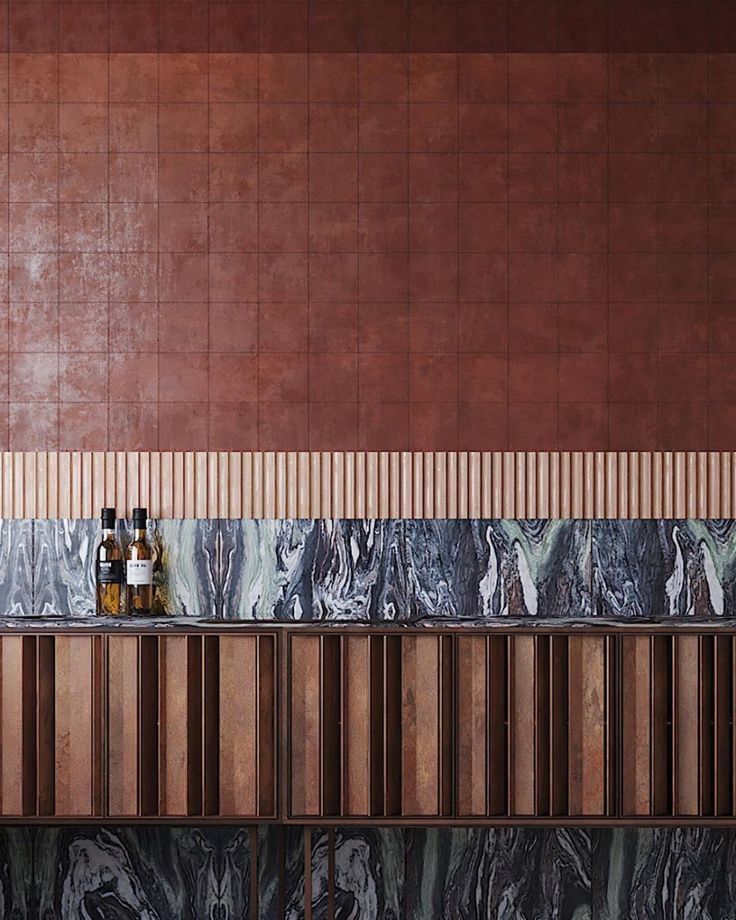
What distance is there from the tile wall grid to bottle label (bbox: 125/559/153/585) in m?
0.34

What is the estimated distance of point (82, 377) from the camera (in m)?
2.79

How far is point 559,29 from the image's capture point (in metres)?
2.81

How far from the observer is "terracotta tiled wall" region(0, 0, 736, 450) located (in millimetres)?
2789

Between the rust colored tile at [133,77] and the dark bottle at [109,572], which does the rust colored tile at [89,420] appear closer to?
Answer: the dark bottle at [109,572]

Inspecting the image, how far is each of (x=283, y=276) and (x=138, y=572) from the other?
918 mm

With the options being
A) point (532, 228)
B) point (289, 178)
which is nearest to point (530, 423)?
point (532, 228)

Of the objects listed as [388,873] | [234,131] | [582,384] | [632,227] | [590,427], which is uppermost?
[234,131]

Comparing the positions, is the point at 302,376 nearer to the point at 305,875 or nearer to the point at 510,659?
the point at 510,659

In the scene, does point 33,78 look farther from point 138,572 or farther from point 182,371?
point 138,572

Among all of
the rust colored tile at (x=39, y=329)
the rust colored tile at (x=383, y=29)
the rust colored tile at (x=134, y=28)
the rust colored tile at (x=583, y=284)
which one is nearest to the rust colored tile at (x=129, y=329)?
the rust colored tile at (x=39, y=329)

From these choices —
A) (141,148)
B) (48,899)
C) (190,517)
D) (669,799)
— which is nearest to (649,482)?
(669,799)

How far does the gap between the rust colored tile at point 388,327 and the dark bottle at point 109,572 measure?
87cm

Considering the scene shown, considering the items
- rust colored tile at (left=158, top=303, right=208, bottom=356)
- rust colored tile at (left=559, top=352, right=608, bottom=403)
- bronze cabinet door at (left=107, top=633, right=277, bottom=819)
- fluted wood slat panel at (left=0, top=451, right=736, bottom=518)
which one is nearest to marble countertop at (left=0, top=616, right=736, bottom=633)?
bronze cabinet door at (left=107, top=633, right=277, bottom=819)

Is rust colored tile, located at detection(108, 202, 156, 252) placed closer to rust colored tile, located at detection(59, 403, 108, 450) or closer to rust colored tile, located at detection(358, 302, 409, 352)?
rust colored tile, located at detection(59, 403, 108, 450)
